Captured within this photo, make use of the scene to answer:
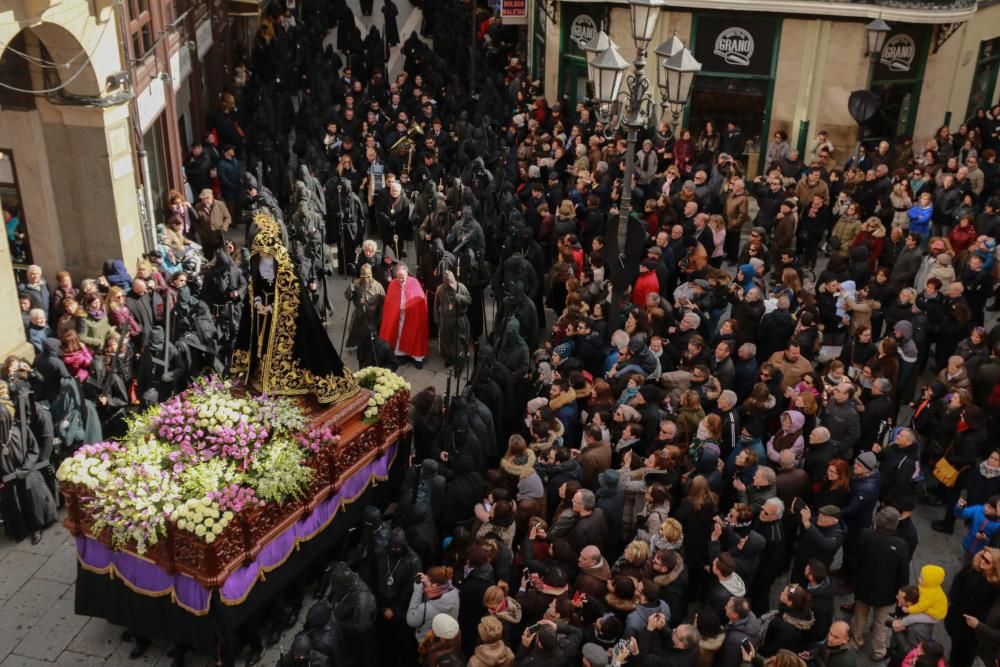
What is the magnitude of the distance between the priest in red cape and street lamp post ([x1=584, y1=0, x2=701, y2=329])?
10.1ft

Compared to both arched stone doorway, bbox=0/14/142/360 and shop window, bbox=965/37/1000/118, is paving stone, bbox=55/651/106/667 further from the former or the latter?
shop window, bbox=965/37/1000/118

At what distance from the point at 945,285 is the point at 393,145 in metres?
10.7

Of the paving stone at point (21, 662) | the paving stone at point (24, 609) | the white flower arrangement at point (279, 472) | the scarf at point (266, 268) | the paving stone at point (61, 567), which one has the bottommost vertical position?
the paving stone at point (21, 662)

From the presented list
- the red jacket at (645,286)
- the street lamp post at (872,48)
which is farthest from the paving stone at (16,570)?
the street lamp post at (872,48)

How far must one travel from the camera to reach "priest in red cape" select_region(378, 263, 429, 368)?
1431cm

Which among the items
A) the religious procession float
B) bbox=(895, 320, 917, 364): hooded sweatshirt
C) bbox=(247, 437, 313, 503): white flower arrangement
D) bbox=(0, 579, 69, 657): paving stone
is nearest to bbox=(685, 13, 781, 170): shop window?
bbox=(895, 320, 917, 364): hooded sweatshirt

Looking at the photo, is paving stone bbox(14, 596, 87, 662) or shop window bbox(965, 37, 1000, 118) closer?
paving stone bbox(14, 596, 87, 662)

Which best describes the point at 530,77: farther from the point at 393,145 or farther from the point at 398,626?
the point at 398,626

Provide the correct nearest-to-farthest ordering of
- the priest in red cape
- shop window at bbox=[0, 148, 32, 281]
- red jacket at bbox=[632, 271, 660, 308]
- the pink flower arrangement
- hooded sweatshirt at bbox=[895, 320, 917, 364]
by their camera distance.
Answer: the pink flower arrangement
hooded sweatshirt at bbox=[895, 320, 917, 364]
red jacket at bbox=[632, 271, 660, 308]
the priest in red cape
shop window at bbox=[0, 148, 32, 281]

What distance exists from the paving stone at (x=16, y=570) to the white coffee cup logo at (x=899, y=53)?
1893 centimetres

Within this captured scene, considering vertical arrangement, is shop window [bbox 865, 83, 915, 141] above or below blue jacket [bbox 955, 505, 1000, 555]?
above

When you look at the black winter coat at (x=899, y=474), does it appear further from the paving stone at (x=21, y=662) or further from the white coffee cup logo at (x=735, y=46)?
the white coffee cup logo at (x=735, y=46)

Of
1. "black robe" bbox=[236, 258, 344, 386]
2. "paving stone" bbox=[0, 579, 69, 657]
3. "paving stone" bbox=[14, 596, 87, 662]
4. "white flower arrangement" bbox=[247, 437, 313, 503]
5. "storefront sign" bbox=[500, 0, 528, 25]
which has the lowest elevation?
"paving stone" bbox=[14, 596, 87, 662]

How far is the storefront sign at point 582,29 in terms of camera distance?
24.6 metres
